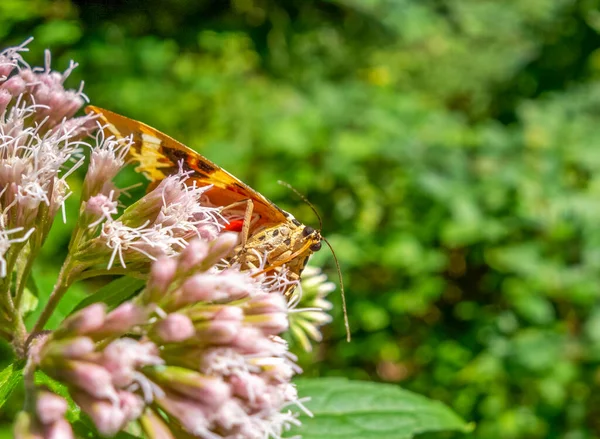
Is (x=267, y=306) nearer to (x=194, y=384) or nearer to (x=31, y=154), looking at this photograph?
(x=194, y=384)

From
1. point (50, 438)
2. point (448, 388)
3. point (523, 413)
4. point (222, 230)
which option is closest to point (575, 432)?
point (523, 413)

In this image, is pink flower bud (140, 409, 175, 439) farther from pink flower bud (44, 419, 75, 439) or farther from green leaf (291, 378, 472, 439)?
green leaf (291, 378, 472, 439)

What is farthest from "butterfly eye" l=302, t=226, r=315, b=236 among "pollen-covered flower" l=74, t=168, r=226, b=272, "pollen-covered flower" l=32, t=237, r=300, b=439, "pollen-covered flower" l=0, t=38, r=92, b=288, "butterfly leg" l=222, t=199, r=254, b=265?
"pollen-covered flower" l=0, t=38, r=92, b=288

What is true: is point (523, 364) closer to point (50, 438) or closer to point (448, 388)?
point (448, 388)

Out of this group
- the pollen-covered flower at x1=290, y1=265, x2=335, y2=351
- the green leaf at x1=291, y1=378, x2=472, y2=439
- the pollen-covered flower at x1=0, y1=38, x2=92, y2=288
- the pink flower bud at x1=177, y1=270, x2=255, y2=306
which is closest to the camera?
the pink flower bud at x1=177, y1=270, x2=255, y2=306

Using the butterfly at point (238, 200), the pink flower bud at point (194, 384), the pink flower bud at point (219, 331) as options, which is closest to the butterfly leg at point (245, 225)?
the butterfly at point (238, 200)

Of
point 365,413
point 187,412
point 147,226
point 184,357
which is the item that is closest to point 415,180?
point 365,413
